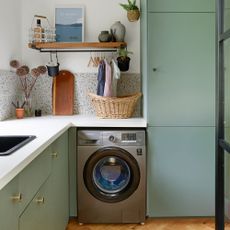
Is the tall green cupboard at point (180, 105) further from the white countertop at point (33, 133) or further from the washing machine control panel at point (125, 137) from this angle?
the white countertop at point (33, 133)

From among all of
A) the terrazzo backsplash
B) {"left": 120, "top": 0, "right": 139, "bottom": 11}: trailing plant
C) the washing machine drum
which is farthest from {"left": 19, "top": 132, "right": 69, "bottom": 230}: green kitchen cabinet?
{"left": 120, "top": 0, "right": 139, "bottom": 11}: trailing plant

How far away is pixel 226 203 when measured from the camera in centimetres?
174

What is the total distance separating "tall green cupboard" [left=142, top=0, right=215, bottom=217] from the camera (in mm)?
2783

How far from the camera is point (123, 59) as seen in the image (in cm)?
328

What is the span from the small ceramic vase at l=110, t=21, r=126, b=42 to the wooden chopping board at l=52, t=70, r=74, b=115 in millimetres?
615

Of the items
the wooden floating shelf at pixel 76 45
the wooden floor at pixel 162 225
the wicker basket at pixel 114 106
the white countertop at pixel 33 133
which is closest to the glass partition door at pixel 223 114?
the white countertop at pixel 33 133

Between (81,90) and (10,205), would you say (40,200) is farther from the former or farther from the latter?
(81,90)

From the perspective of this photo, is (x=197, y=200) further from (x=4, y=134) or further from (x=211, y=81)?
(x=4, y=134)

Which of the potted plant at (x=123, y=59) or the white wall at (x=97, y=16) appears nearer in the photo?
the potted plant at (x=123, y=59)

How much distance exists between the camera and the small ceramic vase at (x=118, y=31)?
3225 mm

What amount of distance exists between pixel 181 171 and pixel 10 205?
183 cm

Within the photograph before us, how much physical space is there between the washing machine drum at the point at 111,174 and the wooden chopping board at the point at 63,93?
31.3 inches

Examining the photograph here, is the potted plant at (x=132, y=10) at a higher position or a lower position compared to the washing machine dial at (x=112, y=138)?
higher

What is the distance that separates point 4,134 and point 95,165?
0.92 metres
